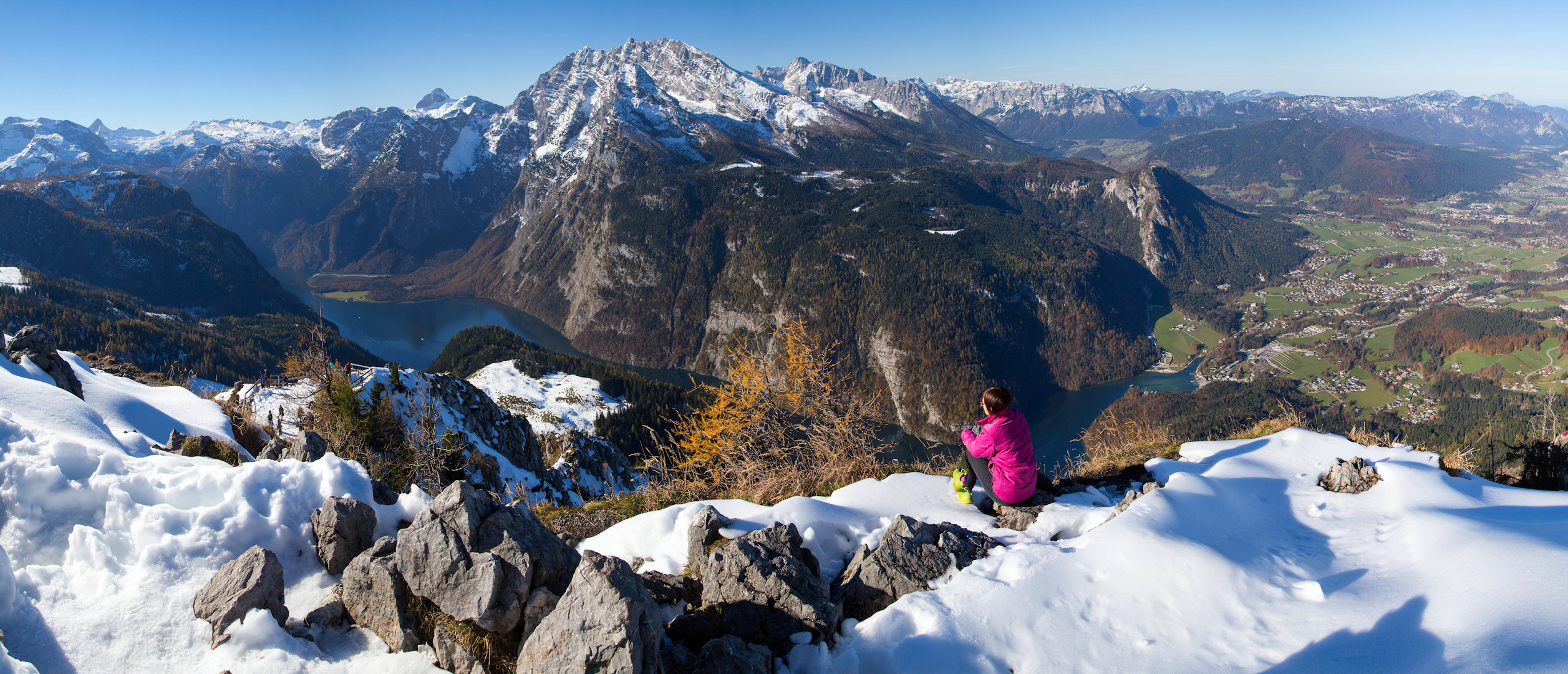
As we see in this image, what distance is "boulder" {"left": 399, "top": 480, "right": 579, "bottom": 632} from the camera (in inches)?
189

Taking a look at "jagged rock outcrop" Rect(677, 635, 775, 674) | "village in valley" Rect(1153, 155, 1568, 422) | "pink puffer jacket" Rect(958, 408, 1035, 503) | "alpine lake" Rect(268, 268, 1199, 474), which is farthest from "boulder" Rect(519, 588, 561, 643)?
"village in valley" Rect(1153, 155, 1568, 422)

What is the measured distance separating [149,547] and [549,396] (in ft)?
221

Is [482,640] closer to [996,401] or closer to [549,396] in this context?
[996,401]

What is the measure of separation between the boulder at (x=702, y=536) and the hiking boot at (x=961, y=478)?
3.40m

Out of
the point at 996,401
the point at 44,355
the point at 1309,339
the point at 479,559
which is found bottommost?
the point at 1309,339

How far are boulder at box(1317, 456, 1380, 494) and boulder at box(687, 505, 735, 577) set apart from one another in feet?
30.6

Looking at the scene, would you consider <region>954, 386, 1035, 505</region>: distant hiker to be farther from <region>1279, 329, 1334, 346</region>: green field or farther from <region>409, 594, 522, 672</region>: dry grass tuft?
<region>1279, 329, 1334, 346</region>: green field

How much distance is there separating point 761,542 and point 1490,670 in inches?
219

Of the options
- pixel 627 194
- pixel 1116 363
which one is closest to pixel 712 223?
pixel 627 194

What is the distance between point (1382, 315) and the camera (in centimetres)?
12362

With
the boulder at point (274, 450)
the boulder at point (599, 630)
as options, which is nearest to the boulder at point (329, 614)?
the boulder at point (599, 630)

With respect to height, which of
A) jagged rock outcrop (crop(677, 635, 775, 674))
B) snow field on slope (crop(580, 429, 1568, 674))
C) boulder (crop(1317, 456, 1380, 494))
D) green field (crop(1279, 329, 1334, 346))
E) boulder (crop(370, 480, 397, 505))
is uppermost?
boulder (crop(370, 480, 397, 505))

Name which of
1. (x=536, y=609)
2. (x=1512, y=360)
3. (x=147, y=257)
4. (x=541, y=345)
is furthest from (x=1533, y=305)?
(x=147, y=257)

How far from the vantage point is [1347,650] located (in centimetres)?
472
